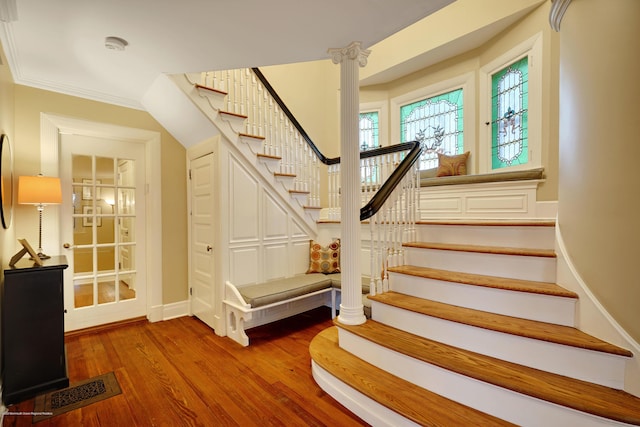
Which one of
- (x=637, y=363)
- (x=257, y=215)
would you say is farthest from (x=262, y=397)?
(x=637, y=363)

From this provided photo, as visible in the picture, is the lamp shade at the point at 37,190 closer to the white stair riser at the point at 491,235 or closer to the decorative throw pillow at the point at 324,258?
the decorative throw pillow at the point at 324,258

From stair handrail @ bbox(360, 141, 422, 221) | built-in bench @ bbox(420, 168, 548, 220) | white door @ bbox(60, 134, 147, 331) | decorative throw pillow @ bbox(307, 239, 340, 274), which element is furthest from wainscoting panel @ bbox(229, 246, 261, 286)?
built-in bench @ bbox(420, 168, 548, 220)

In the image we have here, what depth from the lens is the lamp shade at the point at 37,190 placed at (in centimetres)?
221

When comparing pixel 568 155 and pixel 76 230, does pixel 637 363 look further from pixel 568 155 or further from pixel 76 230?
pixel 76 230

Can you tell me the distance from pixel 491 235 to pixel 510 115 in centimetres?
187

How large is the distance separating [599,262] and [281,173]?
279cm

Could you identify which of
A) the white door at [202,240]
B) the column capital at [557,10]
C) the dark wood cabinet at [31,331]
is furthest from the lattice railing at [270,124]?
the column capital at [557,10]

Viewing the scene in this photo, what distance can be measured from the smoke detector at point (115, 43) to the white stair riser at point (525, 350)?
272 centimetres

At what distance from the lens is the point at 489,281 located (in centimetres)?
184

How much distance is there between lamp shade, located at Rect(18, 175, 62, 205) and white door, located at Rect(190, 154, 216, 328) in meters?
1.19

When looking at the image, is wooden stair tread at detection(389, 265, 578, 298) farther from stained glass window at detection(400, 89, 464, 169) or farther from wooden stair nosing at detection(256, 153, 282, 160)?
stained glass window at detection(400, 89, 464, 169)

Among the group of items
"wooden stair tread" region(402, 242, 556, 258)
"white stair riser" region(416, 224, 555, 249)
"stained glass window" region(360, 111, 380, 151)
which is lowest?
"wooden stair tread" region(402, 242, 556, 258)

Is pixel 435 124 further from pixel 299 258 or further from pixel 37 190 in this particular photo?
pixel 37 190

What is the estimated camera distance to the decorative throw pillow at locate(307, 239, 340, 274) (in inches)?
138
